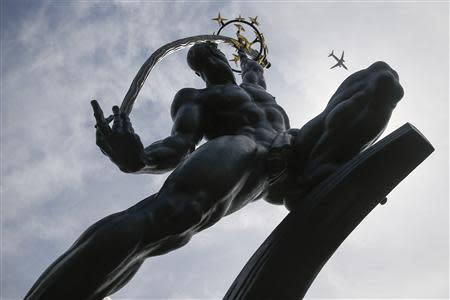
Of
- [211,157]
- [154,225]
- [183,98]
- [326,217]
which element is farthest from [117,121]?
[326,217]

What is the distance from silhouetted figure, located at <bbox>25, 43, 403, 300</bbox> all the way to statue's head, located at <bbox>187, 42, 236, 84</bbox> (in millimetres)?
12

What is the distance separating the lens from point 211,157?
5617 millimetres

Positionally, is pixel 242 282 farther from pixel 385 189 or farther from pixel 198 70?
pixel 198 70

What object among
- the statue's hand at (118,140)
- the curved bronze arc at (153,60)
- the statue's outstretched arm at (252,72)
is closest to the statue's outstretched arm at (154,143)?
the statue's hand at (118,140)

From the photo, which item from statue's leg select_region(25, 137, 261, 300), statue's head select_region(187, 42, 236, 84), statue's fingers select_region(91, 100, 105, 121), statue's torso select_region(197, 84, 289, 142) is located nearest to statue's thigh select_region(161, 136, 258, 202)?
statue's leg select_region(25, 137, 261, 300)

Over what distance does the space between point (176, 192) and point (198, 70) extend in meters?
2.39

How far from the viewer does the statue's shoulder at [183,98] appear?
6686mm

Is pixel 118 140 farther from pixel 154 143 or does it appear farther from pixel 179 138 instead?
pixel 179 138

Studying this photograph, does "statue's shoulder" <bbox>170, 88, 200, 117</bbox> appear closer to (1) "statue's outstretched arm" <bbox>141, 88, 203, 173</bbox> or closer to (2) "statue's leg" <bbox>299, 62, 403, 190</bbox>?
(1) "statue's outstretched arm" <bbox>141, 88, 203, 173</bbox>

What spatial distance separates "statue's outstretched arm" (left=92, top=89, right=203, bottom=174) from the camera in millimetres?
5383

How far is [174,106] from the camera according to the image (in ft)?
22.2

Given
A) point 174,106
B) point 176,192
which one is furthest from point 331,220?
point 174,106

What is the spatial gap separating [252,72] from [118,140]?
3133mm

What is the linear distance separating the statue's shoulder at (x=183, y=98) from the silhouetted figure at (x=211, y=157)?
12mm
